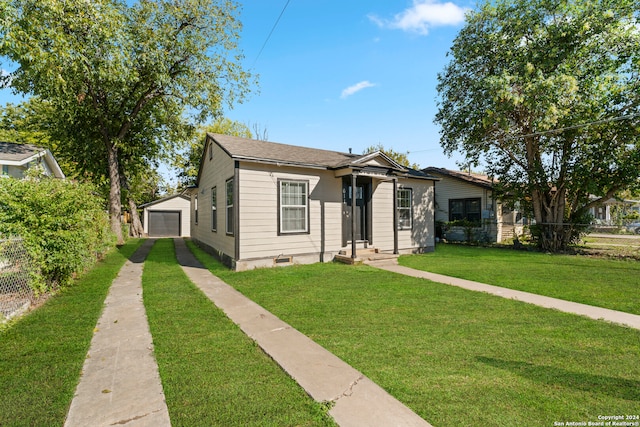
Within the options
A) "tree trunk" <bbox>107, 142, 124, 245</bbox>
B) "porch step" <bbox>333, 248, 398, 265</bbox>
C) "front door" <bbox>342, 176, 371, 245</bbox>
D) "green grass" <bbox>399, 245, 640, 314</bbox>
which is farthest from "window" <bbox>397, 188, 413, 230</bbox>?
"tree trunk" <bbox>107, 142, 124, 245</bbox>

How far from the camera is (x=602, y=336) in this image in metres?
3.95

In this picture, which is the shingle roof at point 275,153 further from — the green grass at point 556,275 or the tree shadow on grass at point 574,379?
the tree shadow on grass at point 574,379

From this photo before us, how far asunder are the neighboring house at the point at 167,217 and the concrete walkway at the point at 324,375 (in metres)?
22.8

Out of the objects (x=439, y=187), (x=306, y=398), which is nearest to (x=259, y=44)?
(x=306, y=398)

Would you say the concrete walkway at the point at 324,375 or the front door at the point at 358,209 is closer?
the concrete walkway at the point at 324,375

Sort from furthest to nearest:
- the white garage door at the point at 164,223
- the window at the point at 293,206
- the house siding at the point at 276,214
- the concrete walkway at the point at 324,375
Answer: the white garage door at the point at 164,223, the window at the point at 293,206, the house siding at the point at 276,214, the concrete walkway at the point at 324,375

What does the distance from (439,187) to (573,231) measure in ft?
26.3

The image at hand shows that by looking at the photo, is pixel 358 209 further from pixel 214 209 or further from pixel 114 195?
pixel 114 195

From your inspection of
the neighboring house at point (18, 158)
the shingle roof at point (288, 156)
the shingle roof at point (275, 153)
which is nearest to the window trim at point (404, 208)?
the shingle roof at point (288, 156)

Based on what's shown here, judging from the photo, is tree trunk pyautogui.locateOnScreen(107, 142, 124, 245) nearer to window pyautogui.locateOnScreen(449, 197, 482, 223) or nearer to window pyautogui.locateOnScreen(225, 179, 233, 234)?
window pyautogui.locateOnScreen(225, 179, 233, 234)

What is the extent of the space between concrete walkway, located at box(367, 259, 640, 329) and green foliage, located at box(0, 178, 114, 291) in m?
7.69

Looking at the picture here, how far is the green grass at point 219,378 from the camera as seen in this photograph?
2.38 metres

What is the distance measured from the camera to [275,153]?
398 inches

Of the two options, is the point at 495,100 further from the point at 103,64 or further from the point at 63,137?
the point at 63,137
